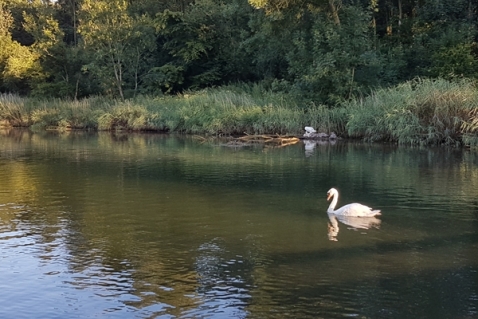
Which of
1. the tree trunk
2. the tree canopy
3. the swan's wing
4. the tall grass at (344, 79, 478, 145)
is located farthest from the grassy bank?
the swan's wing

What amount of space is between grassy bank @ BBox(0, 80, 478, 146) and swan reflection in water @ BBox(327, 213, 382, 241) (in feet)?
49.9

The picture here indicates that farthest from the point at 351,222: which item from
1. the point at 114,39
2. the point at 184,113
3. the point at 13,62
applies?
the point at 13,62

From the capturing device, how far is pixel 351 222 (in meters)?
12.2

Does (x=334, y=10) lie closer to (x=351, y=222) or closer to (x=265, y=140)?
(x=265, y=140)

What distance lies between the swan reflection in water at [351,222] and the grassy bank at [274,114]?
15.2m

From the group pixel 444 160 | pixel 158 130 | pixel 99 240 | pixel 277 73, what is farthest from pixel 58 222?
pixel 277 73

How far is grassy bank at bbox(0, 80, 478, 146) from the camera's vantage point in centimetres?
2689

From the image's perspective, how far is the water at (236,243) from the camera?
7.85 metres

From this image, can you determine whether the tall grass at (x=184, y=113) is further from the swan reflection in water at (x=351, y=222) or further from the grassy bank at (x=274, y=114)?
the swan reflection in water at (x=351, y=222)

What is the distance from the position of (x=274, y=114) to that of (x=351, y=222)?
20.1 metres

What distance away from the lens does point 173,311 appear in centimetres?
752

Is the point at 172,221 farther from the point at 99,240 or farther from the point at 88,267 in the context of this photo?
the point at 88,267

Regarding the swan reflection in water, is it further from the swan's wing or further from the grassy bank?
the grassy bank

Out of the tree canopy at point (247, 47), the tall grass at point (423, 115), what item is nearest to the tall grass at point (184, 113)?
the tree canopy at point (247, 47)
